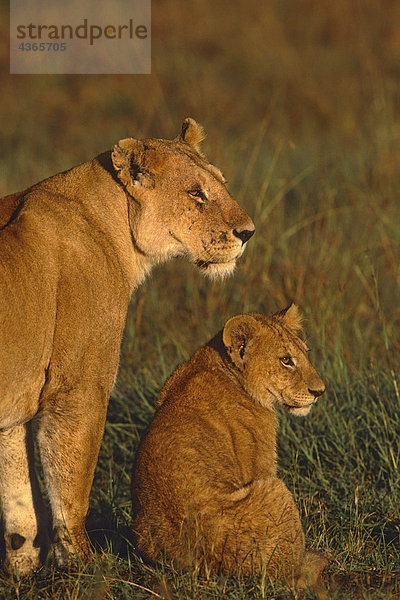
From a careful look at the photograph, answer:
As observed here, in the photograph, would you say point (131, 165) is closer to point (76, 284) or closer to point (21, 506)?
point (76, 284)

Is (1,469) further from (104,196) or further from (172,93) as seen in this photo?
(172,93)

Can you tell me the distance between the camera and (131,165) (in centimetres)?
494

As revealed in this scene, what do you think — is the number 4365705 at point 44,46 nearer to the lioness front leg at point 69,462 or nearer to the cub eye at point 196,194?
the cub eye at point 196,194

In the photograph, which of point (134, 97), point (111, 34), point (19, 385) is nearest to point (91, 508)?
point (19, 385)

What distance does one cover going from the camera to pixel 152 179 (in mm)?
4961

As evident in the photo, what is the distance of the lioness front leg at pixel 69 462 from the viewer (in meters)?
4.51

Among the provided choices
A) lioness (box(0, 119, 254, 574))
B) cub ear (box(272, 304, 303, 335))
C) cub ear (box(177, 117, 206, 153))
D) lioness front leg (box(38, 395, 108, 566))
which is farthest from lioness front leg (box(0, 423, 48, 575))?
cub ear (box(177, 117, 206, 153))

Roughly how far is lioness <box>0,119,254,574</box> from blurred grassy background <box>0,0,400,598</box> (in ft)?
2.60

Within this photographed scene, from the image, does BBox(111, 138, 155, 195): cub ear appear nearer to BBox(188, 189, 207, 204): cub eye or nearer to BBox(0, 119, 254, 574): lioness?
BBox(0, 119, 254, 574): lioness

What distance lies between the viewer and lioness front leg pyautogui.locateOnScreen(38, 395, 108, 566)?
4.51 metres

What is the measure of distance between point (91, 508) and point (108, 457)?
660 mm

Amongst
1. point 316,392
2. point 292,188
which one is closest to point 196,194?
point 316,392

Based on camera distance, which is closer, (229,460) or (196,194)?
(229,460)

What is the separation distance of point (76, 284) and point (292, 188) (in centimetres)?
616
